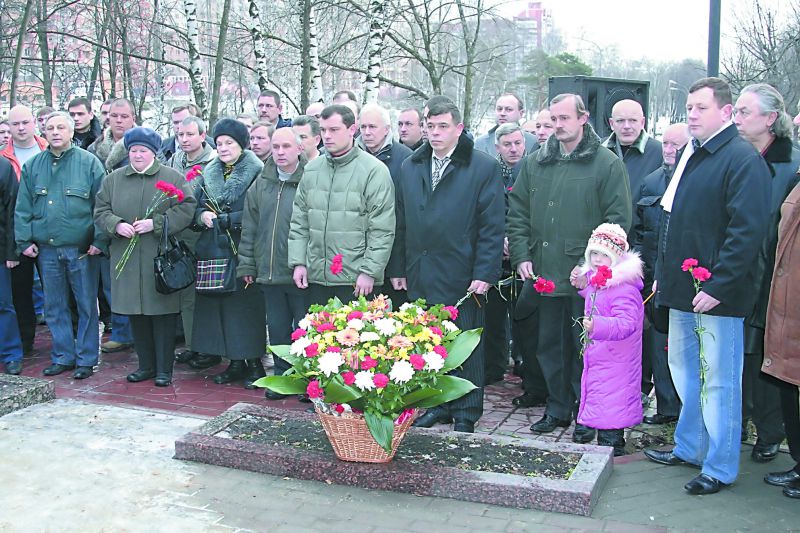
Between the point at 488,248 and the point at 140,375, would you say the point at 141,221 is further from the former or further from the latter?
the point at 488,248

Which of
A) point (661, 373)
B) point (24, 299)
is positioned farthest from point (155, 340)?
point (661, 373)

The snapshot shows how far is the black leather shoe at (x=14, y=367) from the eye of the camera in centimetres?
764

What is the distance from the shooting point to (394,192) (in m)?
6.38

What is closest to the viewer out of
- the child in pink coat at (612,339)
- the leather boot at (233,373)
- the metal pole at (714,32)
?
the child in pink coat at (612,339)

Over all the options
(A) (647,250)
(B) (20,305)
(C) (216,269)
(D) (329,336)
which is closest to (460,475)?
(D) (329,336)

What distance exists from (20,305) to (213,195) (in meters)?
2.45

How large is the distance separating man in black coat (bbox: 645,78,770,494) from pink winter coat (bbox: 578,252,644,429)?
324 millimetres

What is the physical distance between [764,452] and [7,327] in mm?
6105

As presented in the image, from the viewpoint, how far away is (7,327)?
306 inches

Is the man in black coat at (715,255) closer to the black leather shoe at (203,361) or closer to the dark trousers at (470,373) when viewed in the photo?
the dark trousers at (470,373)

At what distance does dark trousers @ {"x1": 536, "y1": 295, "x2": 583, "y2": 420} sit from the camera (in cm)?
598

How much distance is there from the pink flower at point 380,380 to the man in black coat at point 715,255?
66.0 inches

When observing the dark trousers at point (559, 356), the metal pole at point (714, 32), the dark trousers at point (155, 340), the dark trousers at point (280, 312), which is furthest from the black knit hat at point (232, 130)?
the metal pole at point (714, 32)

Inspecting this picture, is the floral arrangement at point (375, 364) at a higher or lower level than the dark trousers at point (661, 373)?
higher
